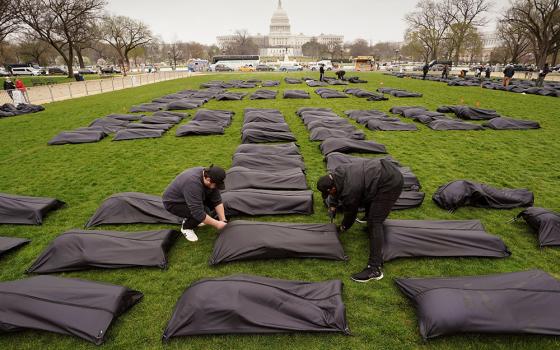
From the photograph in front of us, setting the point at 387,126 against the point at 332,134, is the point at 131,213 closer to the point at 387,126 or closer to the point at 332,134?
the point at 332,134

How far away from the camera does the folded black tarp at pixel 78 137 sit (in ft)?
36.6

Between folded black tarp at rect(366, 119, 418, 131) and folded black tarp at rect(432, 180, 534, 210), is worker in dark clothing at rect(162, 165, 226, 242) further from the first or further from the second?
folded black tarp at rect(366, 119, 418, 131)

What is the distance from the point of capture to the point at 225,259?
15.0 feet

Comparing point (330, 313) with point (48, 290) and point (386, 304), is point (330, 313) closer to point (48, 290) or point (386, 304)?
point (386, 304)

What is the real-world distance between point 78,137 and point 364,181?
37.0 feet

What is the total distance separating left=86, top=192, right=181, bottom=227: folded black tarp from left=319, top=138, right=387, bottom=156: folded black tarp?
494 centimetres

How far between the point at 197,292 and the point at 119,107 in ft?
57.3

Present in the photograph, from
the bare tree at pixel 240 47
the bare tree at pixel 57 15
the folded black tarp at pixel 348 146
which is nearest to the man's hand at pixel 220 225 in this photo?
A: the folded black tarp at pixel 348 146

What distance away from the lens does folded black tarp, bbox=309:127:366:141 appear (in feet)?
33.2

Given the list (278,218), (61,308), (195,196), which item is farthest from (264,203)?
(61,308)

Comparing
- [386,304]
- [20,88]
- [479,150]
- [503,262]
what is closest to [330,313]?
[386,304]

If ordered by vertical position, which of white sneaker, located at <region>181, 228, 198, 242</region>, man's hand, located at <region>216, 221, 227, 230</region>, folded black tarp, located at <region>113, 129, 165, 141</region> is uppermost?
folded black tarp, located at <region>113, 129, 165, 141</region>

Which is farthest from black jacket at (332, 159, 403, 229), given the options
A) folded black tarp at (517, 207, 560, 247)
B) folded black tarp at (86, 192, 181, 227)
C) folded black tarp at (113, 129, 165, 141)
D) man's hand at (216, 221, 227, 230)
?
folded black tarp at (113, 129, 165, 141)

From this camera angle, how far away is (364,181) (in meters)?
4.09
